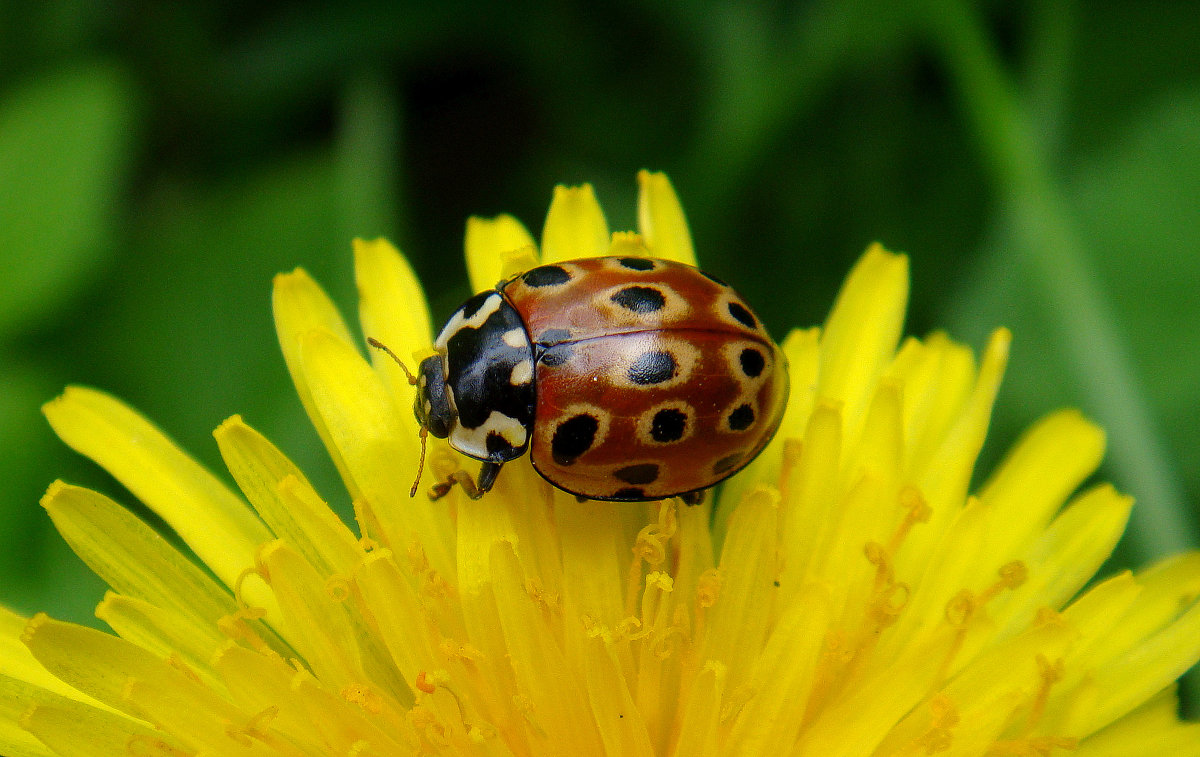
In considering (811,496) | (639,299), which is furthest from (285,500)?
(811,496)

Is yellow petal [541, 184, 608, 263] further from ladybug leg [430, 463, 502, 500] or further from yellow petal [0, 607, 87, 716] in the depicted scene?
yellow petal [0, 607, 87, 716]

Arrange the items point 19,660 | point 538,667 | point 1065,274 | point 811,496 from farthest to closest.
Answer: point 1065,274, point 811,496, point 19,660, point 538,667

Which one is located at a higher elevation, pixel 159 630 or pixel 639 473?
pixel 639 473

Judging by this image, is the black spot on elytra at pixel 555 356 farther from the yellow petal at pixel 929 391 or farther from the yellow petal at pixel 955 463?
the yellow petal at pixel 955 463

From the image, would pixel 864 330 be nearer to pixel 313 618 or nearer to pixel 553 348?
pixel 553 348

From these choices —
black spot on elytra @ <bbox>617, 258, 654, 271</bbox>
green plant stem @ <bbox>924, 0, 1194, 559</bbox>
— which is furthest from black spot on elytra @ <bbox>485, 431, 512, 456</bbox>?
green plant stem @ <bbox>924, 0, 1194, 559</bbox>

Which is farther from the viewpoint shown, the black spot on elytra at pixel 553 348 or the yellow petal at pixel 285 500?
the black spot on elytra at pixel 553 348

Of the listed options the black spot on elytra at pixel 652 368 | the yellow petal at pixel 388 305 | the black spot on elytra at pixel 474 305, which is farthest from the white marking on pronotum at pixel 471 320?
the black spot on elytra at pixel 652 368
